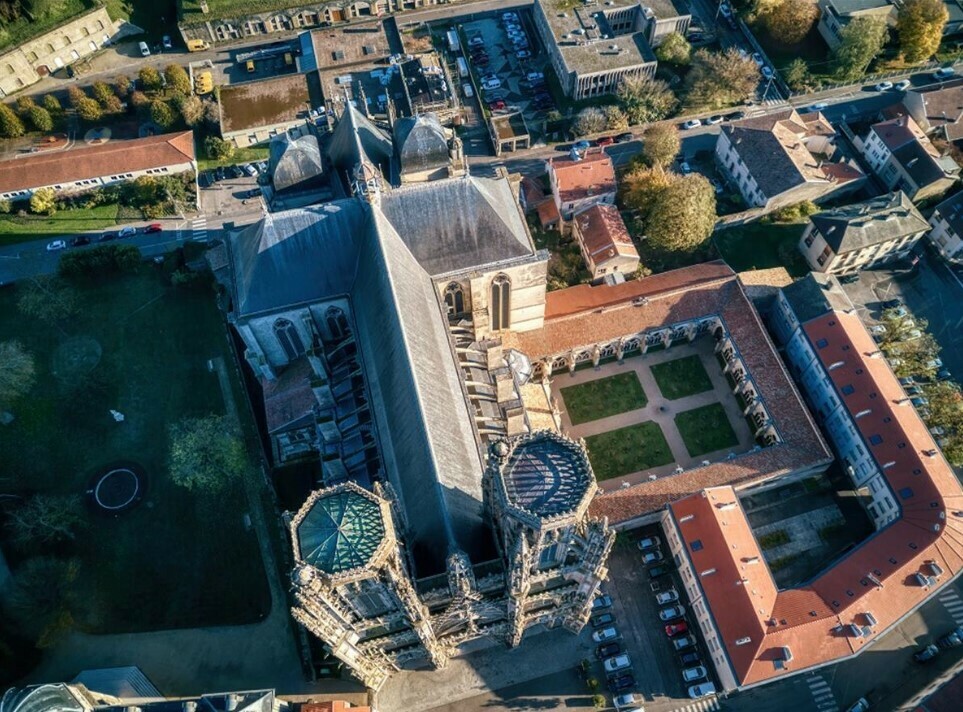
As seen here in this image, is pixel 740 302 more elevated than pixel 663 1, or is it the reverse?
pixel 663 1

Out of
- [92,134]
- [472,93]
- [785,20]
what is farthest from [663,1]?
[92,134]

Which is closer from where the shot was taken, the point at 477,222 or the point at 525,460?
the point at 525,460

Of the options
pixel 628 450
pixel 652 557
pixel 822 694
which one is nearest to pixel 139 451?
pixel 628 450

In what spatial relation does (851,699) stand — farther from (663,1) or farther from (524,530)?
(663,1)

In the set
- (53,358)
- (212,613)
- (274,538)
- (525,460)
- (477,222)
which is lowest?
(525,460)

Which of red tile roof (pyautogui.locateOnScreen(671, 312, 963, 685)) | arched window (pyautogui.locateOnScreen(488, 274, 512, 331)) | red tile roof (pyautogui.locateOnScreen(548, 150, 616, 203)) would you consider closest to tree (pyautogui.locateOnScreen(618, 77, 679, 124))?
red tile roof (pyautogui.locateOnScreen(548, 150, 616, 203))
